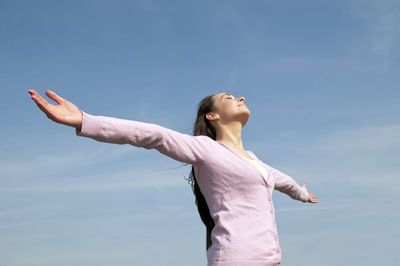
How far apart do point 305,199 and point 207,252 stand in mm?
2340

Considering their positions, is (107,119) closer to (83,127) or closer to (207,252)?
(83,127)

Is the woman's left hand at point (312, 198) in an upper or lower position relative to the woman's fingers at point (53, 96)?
lower

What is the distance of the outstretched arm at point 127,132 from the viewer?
326cm

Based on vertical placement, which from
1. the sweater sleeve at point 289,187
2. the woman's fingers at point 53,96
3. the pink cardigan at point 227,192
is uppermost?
the woman's fingers at point 53,96

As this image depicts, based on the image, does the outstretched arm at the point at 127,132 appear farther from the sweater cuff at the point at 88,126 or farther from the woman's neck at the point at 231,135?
the woman's neck at the point at 231,135

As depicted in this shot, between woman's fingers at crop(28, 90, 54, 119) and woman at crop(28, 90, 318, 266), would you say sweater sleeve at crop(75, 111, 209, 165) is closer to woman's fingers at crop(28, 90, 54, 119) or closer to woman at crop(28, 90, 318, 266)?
woman at crop(28, 90, 318, 266)

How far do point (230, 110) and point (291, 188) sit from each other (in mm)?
1596

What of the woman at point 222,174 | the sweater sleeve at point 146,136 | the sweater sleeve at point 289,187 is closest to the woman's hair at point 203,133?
the woman at point 222,174

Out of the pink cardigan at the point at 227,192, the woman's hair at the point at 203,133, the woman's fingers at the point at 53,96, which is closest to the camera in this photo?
the woman's fingers at the point at 53,96

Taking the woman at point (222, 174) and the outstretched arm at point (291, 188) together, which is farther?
the outstretched arm at point (291, 188)

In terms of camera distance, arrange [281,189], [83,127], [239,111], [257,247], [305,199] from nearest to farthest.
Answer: [83,127], [257,247], [239,111], [281,189], [305,199]

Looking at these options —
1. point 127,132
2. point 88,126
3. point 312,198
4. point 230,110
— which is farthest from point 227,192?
point 312,198

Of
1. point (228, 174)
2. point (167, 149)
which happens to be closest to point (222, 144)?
point (228, 174)

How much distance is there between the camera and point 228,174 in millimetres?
4117
